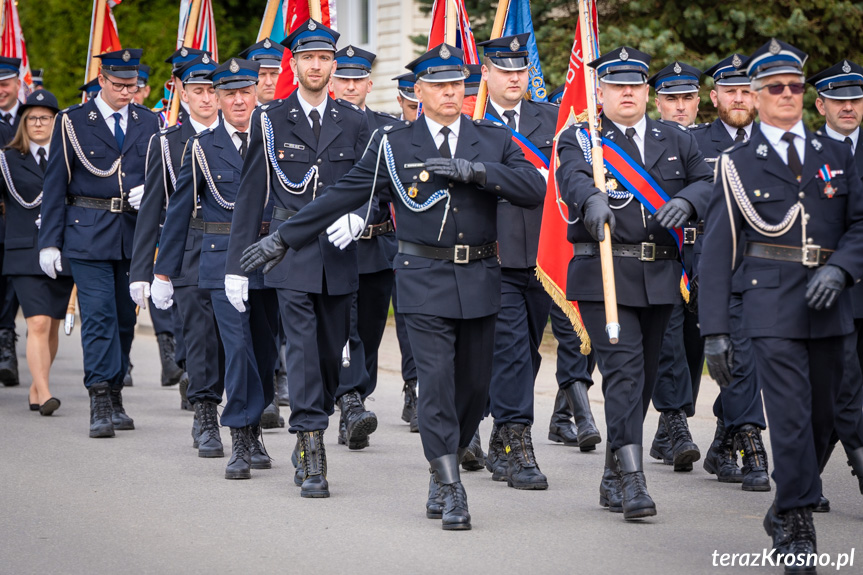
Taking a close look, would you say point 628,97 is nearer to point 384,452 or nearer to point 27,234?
point 384,452

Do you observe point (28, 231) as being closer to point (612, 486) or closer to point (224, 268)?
point (224, 268)

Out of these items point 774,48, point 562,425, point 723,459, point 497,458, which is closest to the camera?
point 774,48

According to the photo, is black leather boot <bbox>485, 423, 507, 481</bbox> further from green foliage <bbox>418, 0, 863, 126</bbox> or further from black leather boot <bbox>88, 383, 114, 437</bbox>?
green foliage <bbox>418, 0, 863, 126</bbox>

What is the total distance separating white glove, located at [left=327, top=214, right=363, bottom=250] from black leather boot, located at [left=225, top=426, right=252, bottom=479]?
158cm

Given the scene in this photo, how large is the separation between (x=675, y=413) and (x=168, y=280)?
3.44 metres

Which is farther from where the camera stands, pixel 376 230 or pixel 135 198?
pixel 135 198

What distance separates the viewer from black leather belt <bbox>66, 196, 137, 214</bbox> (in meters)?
10.4

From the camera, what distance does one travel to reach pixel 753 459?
26.2 ft

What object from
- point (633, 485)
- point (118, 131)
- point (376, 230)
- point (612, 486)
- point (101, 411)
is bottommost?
point (101, 411)

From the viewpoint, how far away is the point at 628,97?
23.8ft

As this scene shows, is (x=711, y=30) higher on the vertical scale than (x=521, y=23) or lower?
higher

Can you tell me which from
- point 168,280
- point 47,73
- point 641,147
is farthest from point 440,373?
point 47,73

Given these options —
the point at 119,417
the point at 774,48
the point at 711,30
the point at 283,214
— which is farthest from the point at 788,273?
the point at 711,30

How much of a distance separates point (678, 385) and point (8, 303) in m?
6.86
